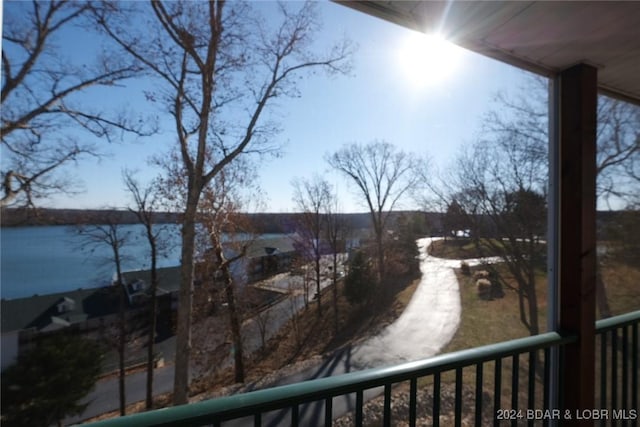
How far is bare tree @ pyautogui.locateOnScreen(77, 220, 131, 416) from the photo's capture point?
1.47 metres

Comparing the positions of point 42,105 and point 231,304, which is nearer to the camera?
point 42,105

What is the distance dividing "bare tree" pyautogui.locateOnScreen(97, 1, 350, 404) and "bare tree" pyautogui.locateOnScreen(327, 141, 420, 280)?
60 cm

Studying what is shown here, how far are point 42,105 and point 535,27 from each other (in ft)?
7.58

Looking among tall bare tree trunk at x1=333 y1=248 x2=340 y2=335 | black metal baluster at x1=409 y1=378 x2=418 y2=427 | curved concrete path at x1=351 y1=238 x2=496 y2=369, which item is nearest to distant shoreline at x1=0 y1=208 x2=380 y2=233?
tall bare tree trunk at x1=333 y1=248 x2=340 y2=335

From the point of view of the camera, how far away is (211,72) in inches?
72.0

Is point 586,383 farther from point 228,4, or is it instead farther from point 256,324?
point 228,4

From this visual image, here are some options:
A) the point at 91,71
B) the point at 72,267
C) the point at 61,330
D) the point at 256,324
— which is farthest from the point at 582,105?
the point at 61,330

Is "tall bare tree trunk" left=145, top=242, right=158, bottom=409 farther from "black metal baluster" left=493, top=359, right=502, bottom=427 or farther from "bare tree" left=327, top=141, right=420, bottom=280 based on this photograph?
"black metal baluster" left=493, top=359, right=502, bottom=427

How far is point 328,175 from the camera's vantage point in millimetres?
1969

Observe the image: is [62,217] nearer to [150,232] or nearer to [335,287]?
[150,232]

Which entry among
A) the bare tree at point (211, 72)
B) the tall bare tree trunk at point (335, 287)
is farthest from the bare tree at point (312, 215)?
the bare tree at point (211, 72)

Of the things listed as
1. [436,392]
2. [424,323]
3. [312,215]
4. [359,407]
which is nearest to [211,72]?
[312,215]

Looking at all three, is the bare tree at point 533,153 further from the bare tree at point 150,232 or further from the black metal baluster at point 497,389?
the bare tree at point 150,232

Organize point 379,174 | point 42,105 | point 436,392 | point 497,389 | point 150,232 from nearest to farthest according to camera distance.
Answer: point 436,392 < point 497,389 < point 42,105 < point 150,232 < point 379,174
